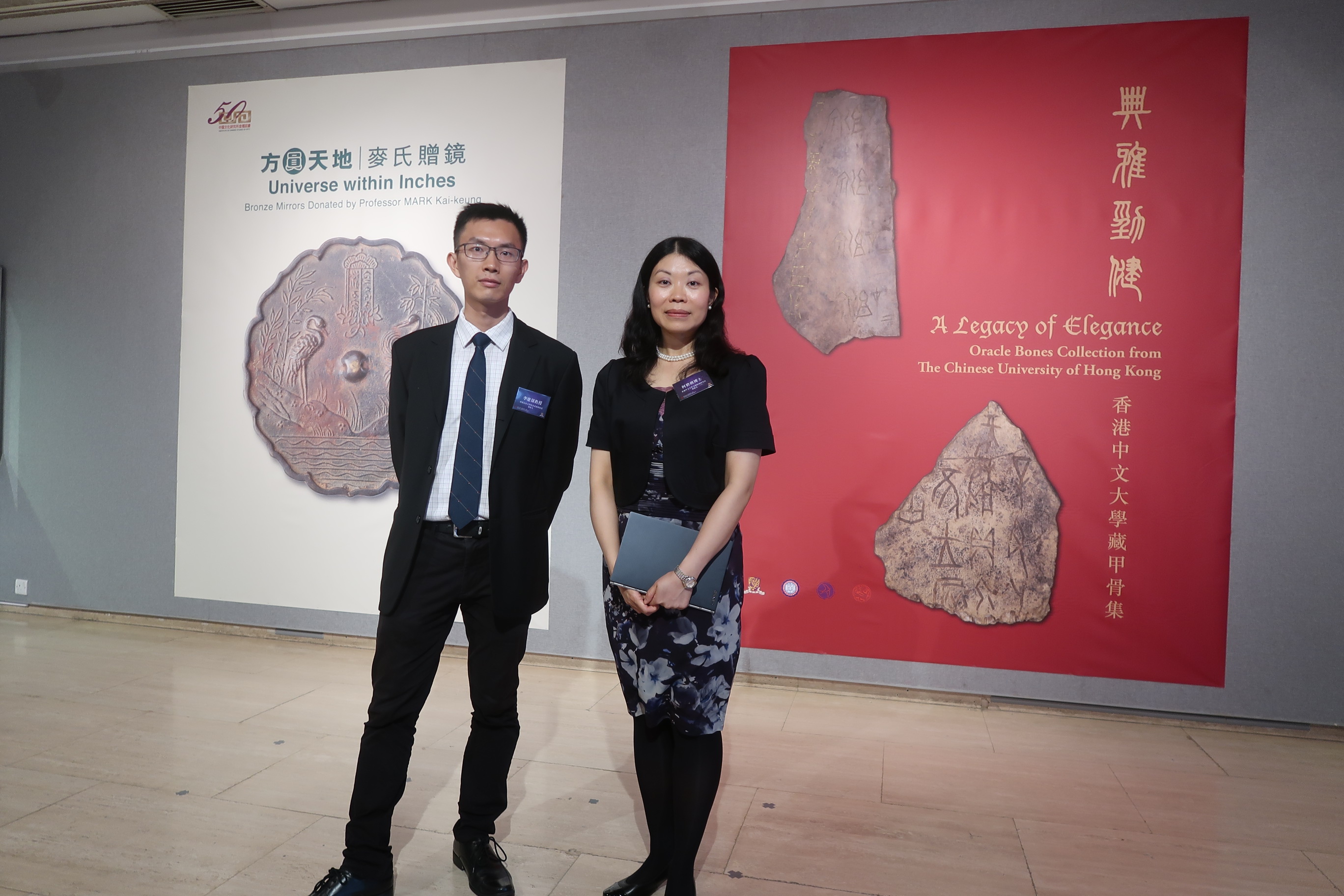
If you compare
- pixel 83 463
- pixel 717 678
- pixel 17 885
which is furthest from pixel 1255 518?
pixel 83 463

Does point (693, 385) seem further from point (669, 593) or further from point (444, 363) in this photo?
point (444, 363)

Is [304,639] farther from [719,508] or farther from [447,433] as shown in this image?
[719,508]

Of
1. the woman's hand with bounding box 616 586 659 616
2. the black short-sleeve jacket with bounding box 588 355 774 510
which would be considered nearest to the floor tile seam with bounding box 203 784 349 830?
the woman's hand with bounding box 616 586 659 616

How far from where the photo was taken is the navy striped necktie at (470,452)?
2.00 m

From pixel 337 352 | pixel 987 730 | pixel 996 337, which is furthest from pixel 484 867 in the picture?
pixel 337 352

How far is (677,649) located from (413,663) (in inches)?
24.8

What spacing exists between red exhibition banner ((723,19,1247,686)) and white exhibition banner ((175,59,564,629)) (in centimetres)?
119

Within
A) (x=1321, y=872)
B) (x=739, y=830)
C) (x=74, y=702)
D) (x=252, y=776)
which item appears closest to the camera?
(x=1321, y=872)

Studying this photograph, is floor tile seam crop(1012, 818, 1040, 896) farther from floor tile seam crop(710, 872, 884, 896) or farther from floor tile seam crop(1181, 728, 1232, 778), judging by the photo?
floor tile seam crop(1181, 728, 1232, 778)

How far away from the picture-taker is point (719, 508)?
6.14 feet

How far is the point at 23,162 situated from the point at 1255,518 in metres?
6.48

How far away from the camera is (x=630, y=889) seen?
6.69ft

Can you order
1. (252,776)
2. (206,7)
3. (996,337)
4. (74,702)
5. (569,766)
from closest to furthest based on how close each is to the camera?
(252,776)
(569,766)
(74,702)
(996,337)
(206,7)

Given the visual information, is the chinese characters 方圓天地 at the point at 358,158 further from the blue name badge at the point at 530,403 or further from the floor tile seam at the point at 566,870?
the floor tile seam at the point at 566,870
